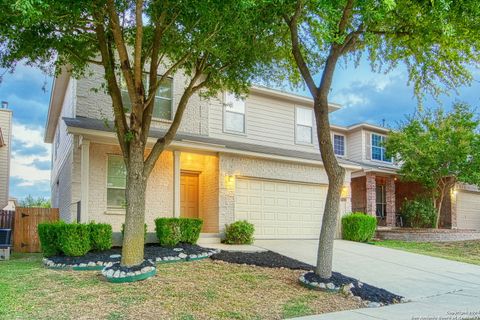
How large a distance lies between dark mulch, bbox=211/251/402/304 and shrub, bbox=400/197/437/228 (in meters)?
11.7

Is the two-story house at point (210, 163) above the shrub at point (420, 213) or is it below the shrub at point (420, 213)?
above

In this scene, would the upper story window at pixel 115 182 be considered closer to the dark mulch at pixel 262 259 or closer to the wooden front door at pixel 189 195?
the wooden front door at pixel 189 195

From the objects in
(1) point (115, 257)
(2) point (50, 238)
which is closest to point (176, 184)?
(1) point (115, 257)

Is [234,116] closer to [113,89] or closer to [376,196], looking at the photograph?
[113,89]

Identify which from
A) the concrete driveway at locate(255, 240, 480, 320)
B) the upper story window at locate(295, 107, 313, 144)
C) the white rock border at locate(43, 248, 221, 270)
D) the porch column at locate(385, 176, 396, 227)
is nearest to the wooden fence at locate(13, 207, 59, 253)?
A: the white rock border at locate(43, 248, 221, 270)

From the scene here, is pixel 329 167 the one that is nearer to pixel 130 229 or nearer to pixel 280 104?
pixel 130 229

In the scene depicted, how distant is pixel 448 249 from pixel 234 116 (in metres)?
9.57

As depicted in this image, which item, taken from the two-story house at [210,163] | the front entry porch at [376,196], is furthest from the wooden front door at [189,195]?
the front entry porch at [376,196]

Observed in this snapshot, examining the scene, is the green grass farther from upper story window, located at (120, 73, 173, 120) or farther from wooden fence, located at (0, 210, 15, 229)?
wooden fence, located at (0, 210, 15, 229)

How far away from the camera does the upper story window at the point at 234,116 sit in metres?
16.1

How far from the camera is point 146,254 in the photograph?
9984 millimetres

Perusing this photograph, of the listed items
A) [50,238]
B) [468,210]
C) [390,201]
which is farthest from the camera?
[468,210]

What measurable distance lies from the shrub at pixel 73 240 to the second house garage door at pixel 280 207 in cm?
588

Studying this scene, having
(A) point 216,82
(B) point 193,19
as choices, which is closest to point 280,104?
(A) point 216,82
